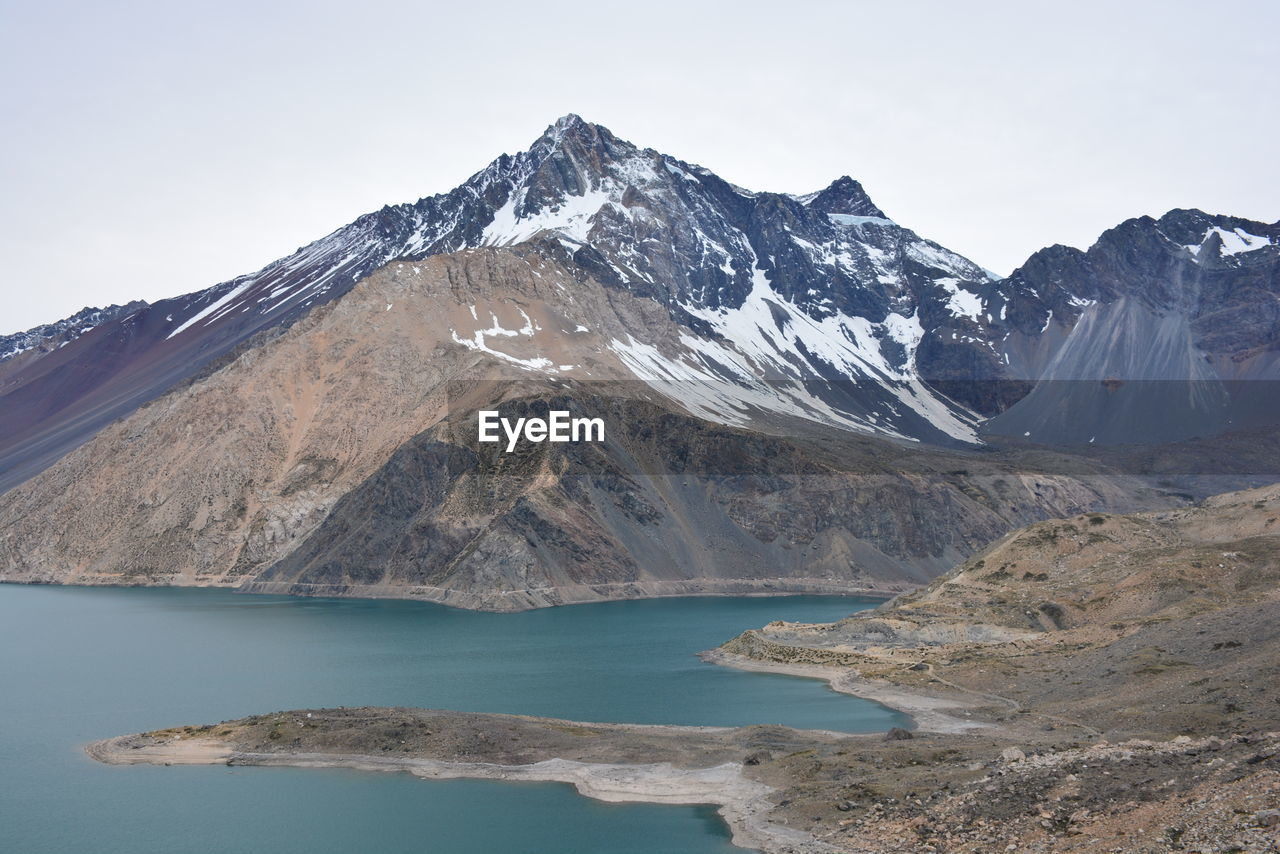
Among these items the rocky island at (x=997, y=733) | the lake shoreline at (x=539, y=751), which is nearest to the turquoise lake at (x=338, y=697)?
the lake shoreline at (x=539, y=751)

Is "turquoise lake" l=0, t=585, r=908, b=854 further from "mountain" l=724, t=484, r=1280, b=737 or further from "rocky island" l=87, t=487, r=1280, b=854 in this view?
A: "mountain" l=724, t=484, r=1280, b=737

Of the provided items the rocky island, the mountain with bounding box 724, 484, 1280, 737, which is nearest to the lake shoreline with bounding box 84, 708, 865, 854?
the rocky island

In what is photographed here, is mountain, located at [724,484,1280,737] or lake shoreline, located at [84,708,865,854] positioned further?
mountain, located at [724,484,1280,737]

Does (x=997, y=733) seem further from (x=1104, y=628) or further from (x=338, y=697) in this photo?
(x=338, y=697)

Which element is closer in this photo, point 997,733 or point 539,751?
point 539,751

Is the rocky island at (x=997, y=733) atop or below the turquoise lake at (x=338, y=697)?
atop

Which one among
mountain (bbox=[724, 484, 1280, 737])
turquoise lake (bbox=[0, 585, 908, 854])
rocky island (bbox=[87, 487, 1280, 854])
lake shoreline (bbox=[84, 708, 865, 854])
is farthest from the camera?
mountain (bbox=[724, 484, 1280, 737])

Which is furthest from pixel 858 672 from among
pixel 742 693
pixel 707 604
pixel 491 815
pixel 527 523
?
pixel 527 523

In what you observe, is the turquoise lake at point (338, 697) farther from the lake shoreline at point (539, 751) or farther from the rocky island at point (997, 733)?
the rocky island at point (997, 733)

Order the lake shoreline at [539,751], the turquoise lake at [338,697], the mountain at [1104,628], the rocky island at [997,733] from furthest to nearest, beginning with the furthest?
the mountain at [1104,628] → the lake shoreline at [539,751] → the turquoise lake at [338,697] → the rocky island at [997,733]

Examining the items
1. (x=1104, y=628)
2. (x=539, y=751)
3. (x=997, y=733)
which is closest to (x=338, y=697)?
(x=539, y=751)
